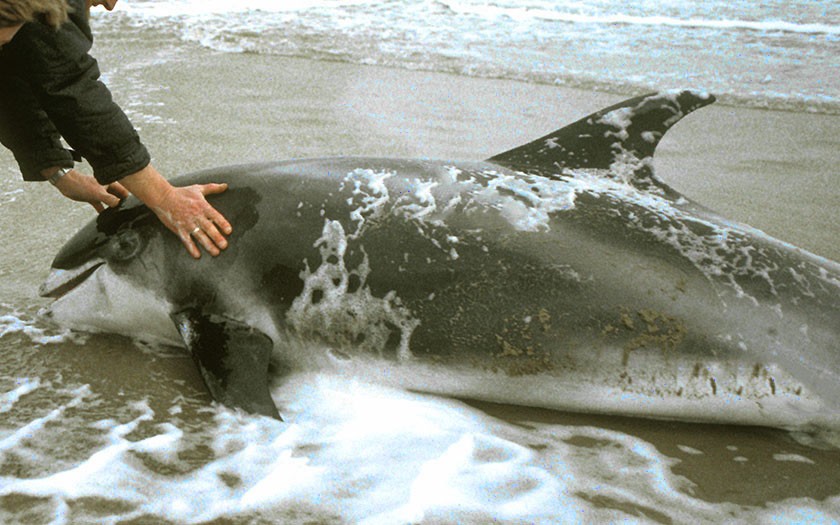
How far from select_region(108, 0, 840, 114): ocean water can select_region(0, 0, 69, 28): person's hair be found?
6.15 meters

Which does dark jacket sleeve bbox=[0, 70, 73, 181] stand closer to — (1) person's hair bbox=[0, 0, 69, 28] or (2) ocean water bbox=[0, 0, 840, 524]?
(1) person's hair bbox=[0, 0, 69, 28]

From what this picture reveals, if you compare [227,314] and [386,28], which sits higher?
[386,28]

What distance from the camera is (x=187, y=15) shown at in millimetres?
11281

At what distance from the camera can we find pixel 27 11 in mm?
2742

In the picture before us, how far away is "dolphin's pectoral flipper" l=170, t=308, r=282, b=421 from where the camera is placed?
3271mm

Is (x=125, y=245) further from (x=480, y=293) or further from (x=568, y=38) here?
(x=568, y=38)

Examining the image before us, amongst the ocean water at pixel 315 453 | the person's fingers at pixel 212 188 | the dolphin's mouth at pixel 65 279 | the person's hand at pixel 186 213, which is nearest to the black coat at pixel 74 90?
the person's hand at pixel 186 213

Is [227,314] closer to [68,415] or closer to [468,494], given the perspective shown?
[68,415]

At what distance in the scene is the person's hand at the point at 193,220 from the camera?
352cm

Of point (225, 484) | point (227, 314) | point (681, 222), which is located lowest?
point (225, 484)

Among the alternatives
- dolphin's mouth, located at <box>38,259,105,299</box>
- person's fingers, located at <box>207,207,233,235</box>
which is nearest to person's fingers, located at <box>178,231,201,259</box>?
person's fingers, located at <box>207,207,233,235</box>

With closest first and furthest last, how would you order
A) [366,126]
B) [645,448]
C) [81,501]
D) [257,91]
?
[81,501] < [645,448] < [366,126] < [257,91]

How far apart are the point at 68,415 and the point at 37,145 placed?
1459mm

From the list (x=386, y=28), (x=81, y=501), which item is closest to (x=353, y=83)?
(x=386, y=28)
